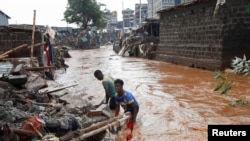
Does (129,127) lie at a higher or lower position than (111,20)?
lower

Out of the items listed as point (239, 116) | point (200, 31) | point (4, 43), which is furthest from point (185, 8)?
point (239, 116)

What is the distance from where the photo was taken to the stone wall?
14359 millimetres

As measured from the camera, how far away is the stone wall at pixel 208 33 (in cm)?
1436

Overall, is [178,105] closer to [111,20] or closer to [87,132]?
[87,132]

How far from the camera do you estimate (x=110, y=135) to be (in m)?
5.89

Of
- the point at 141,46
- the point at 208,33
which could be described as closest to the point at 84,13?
the point at 141,46

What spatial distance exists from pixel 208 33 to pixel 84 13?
122 feet

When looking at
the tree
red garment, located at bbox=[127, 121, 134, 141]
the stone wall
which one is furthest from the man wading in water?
the tree

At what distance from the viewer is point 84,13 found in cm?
5066

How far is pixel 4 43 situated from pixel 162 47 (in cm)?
1356

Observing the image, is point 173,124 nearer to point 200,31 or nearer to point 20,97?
point 20,97

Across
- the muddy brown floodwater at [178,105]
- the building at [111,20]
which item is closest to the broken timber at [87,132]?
the muddy brown floodwater at [178,105]

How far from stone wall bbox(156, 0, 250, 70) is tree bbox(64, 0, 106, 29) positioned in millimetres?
31007

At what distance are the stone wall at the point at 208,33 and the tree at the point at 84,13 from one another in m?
31.0
